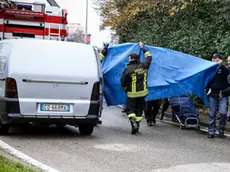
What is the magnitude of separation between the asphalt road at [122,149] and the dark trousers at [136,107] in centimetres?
43

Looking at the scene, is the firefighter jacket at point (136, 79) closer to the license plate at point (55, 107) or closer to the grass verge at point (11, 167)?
the license plate at point (55, 107)

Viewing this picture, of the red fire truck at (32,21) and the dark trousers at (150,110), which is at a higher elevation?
the red fire truck at (32,21)

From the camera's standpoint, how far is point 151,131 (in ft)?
37.3

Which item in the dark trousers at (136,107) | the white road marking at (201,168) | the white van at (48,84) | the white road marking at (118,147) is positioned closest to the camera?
the white road marking at (201,168)

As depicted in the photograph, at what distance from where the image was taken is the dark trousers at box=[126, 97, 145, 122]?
10.7m

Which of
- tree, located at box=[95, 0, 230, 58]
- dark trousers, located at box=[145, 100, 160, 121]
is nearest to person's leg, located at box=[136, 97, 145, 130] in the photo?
dark trousers, located at box=[145, 100, 160, 121]

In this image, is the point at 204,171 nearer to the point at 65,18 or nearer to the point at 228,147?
the point at 228,147

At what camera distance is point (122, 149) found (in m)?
8.69

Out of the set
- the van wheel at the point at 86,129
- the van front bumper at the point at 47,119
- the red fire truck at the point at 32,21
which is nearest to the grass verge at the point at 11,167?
the van front bumper at the point at 47,119

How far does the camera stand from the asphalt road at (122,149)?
24.2ft

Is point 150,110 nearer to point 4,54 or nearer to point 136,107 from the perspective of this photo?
point 136,107

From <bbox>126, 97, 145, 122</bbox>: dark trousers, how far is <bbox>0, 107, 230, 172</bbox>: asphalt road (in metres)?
0.43

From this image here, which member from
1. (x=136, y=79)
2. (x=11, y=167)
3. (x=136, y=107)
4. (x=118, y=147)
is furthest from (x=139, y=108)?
(x=11, y=167)

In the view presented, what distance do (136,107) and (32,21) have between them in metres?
5.79
